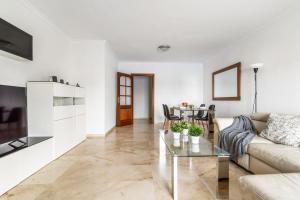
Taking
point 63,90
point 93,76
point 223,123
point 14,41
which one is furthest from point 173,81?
point 14,41

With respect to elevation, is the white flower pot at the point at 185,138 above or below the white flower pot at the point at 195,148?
above

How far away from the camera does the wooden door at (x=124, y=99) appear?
622 cm

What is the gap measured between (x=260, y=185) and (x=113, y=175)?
1731mm

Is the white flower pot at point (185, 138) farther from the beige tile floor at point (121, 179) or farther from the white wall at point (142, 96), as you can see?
the white wall at point (142, 96)

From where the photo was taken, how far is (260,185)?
1204 mm

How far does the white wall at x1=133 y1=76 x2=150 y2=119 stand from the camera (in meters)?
9.06

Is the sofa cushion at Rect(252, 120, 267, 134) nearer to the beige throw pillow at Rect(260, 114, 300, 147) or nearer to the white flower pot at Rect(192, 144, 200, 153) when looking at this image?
the beige throw pillow at Rect(260, 114, 300, 147)

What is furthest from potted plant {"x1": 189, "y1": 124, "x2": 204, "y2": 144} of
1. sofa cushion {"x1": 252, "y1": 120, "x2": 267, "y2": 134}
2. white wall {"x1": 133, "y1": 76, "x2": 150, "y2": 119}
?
white wall {"x1": 133, "y1": 76, "x2": 150, "y2": 119}

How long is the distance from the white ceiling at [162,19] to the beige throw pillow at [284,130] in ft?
6.15

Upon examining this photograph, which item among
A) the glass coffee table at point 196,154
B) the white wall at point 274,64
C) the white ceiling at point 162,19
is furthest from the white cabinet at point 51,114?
the white wall at point 274,64

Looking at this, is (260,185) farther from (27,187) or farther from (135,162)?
(27,187)

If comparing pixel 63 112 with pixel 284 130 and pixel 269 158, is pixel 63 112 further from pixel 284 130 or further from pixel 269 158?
pixel 284 130

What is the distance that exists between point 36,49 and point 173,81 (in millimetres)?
5217

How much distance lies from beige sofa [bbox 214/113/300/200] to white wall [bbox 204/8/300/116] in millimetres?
514
